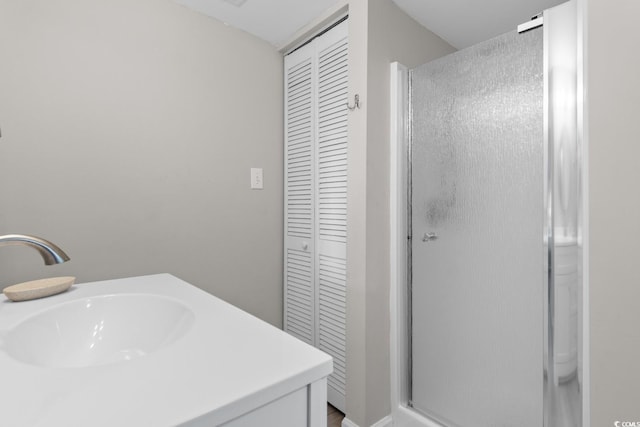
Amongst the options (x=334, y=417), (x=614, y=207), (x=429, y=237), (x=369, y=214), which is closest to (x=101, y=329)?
(x=369, y=214)

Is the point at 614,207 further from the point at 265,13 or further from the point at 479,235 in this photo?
the point at 265,13

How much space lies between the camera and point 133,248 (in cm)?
148

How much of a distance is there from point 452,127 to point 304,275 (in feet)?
3.68

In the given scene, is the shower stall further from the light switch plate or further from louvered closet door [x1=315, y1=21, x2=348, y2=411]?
the light switch plate

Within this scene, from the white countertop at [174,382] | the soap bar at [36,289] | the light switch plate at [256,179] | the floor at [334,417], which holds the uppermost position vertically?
the light switch plate at [256,179]

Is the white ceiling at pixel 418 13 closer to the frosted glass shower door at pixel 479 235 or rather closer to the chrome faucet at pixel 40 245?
the frosted glass shower door at pixel 479 235

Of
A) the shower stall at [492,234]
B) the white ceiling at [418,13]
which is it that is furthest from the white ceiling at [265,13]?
the shower stall at [492,234]

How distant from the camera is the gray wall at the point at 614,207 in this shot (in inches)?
35.8

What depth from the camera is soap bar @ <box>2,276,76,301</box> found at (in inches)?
36.6

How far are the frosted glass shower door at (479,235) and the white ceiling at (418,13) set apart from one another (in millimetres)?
380

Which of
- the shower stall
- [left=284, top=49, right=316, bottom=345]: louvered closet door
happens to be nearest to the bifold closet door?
[left=284, top=49, right=316, bottom=345]: louvered closet door

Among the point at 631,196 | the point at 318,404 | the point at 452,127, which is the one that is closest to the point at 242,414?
the point at 318,404

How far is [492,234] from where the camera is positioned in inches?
52.1

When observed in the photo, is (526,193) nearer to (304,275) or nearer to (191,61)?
(304,275)
